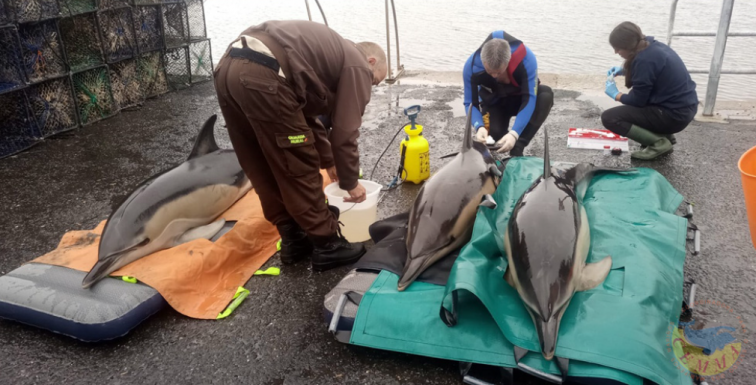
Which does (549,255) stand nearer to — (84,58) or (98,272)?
(98,272)

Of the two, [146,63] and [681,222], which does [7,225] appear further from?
[681,222]

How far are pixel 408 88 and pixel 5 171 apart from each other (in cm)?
563

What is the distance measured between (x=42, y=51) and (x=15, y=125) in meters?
0.96

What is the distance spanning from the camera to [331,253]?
3.78 m

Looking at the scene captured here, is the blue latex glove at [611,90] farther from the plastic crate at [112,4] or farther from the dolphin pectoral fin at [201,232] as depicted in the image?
the plastic crate at [112,4]

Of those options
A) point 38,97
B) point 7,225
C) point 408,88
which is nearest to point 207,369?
point 7,225

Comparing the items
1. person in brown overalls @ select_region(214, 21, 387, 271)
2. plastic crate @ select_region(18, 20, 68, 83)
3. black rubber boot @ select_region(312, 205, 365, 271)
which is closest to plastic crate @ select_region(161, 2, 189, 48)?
plastic crate @ select_region(18, 20, 68, 83)

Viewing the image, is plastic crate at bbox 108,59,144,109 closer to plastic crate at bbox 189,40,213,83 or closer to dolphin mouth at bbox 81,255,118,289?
plastic crate at bbox 189,40,213,83

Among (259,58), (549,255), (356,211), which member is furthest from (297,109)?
(549,255)

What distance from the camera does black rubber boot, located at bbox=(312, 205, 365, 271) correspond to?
3.76m

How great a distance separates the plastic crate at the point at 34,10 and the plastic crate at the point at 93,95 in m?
0.83

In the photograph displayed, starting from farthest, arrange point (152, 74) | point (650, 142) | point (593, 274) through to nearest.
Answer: point (152, 74) < point (650, 142) < point (593, 274)

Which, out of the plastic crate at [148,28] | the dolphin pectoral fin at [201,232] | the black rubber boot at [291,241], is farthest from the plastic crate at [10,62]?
the black rubber boot at [291,241]

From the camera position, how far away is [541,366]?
7.99ft
